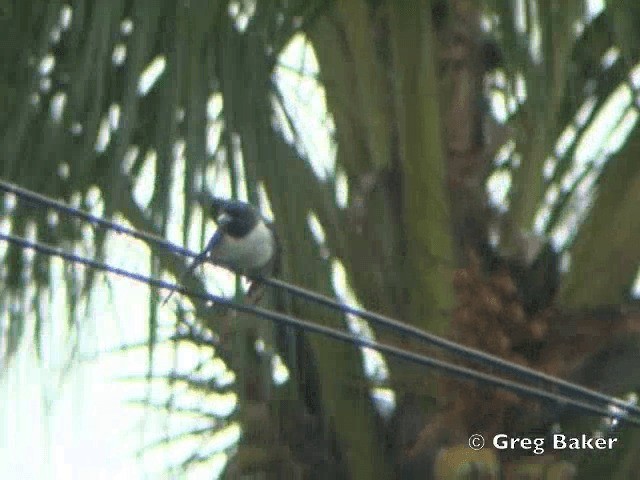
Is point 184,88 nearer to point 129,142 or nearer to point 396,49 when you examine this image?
point 129,142

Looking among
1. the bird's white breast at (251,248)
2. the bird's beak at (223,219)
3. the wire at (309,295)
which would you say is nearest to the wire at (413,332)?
the wire at (309,295)

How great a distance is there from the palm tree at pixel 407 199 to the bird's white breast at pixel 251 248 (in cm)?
17

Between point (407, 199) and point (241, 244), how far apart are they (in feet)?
1.22

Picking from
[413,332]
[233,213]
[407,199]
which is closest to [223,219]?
[233,213]

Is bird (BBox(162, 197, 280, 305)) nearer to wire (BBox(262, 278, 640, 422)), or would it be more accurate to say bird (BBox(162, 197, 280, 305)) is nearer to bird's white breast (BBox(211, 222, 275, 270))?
bird's white breast (BBox(211, 222, 275, 270))

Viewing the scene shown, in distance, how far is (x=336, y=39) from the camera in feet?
8.80

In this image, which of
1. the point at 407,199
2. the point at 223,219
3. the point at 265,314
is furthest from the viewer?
the point at 407,199

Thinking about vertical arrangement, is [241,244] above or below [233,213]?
above

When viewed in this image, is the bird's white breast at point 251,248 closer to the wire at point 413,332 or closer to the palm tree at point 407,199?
the palm tree at point 407,199

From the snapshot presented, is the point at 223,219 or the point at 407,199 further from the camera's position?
the point at 407,199

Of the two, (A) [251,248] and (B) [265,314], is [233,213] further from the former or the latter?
(A) [251,248]

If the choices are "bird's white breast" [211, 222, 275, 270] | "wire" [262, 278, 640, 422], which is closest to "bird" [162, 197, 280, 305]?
"bird's white breast" [211, 222, 275, 270]

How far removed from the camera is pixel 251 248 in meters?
2.83

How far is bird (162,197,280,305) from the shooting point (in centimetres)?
205
